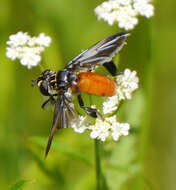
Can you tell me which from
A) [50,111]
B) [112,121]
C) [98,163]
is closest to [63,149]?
[98,163]

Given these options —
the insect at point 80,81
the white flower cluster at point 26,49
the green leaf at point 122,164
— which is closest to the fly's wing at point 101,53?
the insect at point 80,81

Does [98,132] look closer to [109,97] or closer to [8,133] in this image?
[109,97]

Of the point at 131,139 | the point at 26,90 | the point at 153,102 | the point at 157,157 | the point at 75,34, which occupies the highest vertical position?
the point at 75,34

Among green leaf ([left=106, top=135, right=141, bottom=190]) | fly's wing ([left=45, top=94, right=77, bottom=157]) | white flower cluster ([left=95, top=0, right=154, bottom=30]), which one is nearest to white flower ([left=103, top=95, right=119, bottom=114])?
fly's wing ([left=45, top=94, right=77, bottom=157])

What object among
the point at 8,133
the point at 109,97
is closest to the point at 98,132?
the point at 109,97

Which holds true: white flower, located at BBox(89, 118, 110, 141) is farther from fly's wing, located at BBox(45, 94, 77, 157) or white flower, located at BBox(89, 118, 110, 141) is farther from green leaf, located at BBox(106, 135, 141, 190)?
green leaf, located at BBox(106, 135, 141, 190)

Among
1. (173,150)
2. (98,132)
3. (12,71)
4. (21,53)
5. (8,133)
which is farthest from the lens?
(173,150)
